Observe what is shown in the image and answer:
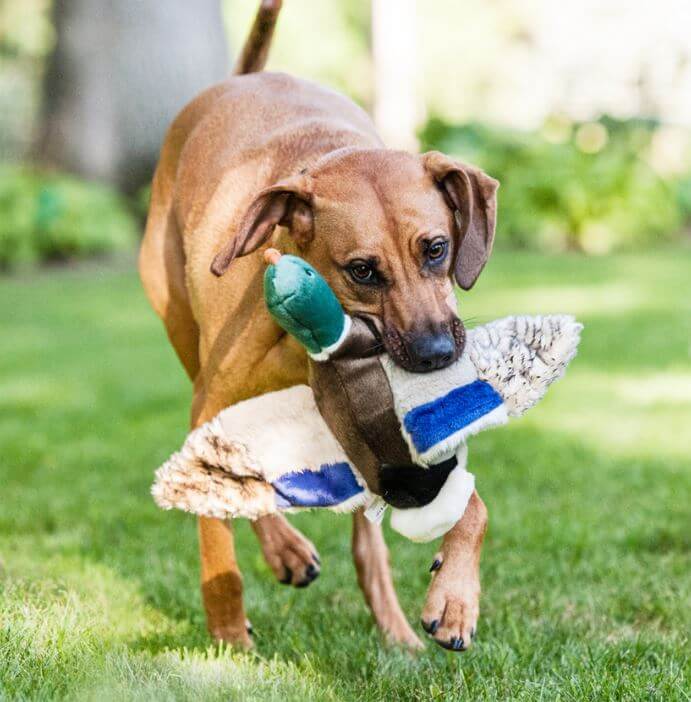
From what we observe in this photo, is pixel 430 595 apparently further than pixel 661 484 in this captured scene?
No

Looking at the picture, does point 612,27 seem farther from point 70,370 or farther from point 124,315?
point 70,370

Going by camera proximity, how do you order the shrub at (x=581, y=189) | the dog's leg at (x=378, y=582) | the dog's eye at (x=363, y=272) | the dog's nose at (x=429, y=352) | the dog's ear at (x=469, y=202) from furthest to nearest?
the shrub at (x=581, y=189)
the dog's leg at (x=378, y=582)
the dog's ear at (x=469, y=202)
the dog's eye at (x=363, y=272)
the dog's nose at (x=429, y=352)

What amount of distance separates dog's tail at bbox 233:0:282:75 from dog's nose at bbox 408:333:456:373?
234 centimetres

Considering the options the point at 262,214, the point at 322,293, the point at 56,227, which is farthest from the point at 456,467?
the point at 56,227

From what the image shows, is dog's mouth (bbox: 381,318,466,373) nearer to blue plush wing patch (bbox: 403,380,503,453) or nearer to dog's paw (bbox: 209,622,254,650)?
blue plush wing patch (bbox: 403,380,503,453)

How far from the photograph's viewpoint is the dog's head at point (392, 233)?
10.4 feet

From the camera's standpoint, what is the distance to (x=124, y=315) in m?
12.0

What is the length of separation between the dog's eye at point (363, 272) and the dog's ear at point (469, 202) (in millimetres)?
294

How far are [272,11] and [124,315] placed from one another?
24.4 ft

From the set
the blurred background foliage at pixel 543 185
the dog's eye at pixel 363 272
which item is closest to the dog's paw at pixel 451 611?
the dog's eye at pixel 363 272

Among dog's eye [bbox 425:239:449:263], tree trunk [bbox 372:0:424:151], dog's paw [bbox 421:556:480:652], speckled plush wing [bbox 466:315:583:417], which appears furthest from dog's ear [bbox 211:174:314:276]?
tree trunk [bbox 372:0:424:151]

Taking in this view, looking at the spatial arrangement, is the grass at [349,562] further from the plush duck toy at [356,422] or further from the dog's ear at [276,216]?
the dog's ear at [276,216]

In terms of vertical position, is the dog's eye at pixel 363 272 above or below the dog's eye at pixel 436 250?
below

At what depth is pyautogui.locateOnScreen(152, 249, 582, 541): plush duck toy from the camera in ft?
9.66
